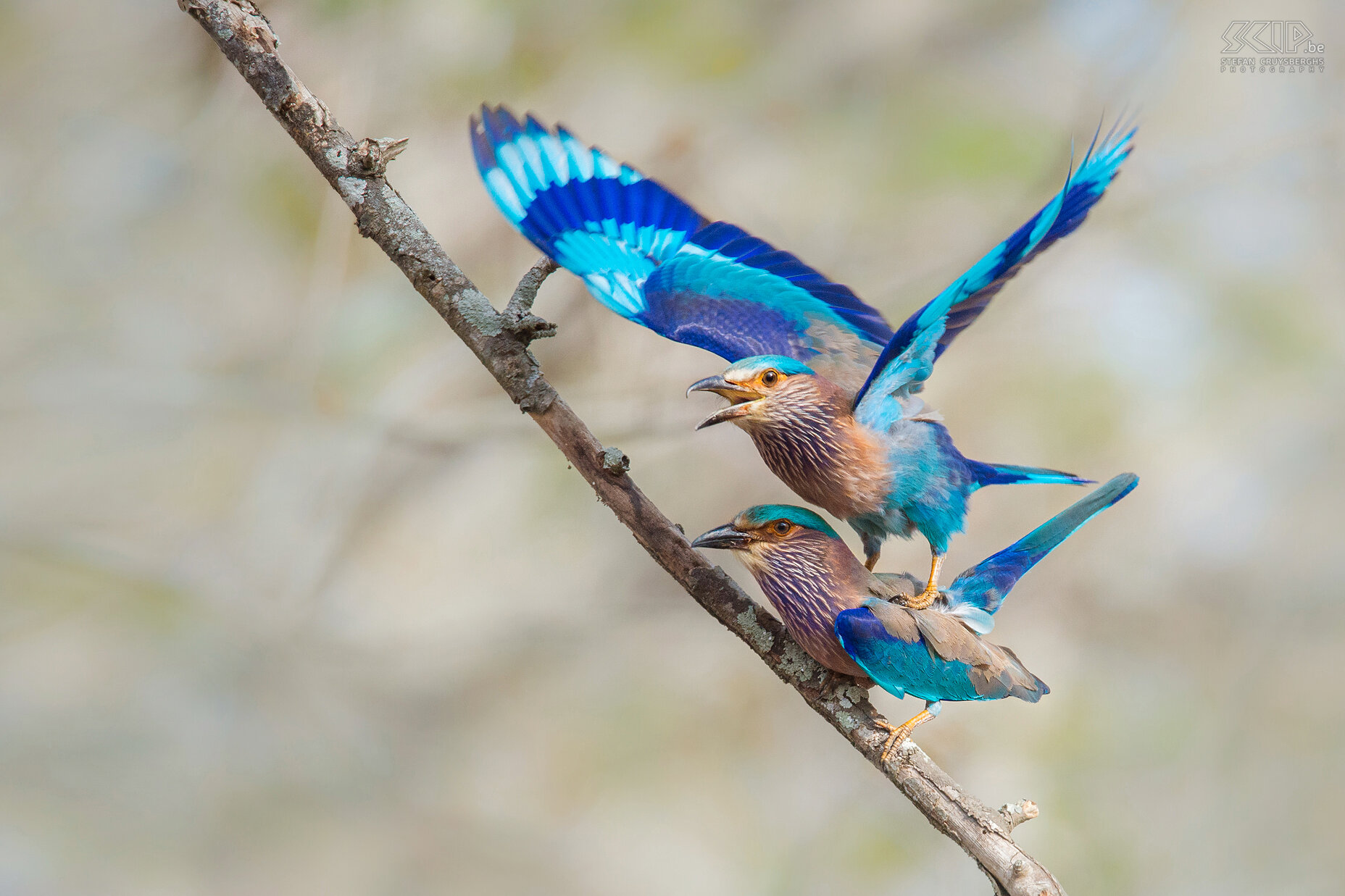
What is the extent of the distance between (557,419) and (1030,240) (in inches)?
26.6

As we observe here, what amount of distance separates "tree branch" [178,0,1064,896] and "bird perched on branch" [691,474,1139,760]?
0.04 m

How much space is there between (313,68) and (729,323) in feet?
7.70

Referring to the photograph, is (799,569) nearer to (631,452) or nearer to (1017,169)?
(631,452)

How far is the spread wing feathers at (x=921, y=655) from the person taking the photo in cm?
116

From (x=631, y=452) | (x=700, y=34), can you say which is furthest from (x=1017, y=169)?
(x=631, y=452)

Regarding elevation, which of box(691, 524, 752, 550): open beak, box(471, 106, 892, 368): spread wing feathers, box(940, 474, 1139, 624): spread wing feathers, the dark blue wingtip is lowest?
box(940, 474, 1139, 624): spread wing feathers

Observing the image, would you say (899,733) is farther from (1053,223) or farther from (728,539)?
(1053,223)

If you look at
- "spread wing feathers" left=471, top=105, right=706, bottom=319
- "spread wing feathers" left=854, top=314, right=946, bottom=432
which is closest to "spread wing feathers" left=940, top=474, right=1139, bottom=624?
"spread wing feathers" left=854, top=314, right=946, bottom=432

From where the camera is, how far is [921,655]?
1.16 meters

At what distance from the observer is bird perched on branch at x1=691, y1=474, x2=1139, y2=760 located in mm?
1169

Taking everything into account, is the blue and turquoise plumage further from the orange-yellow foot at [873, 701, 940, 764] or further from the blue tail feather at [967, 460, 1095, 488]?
the orange-yellow foot at [873, 701, 940, 764]

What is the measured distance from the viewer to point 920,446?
1188 mm

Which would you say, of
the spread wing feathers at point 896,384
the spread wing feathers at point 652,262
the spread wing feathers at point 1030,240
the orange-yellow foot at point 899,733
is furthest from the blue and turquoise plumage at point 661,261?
the orange-yellow foot at point 899,733

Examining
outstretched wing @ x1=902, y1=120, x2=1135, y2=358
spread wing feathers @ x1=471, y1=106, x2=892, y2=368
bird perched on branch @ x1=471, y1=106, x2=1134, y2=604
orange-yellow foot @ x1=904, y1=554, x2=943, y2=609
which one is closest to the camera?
outstretched wing @ x1=902, y1=120, x2=1135, y2=358
